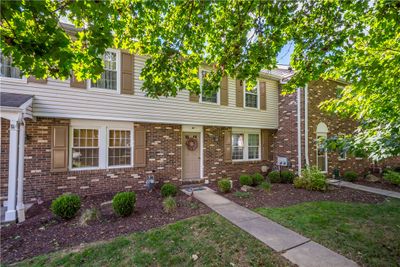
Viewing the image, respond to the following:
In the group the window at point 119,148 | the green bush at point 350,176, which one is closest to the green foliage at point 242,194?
the window at point 119,148

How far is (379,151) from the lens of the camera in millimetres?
3473

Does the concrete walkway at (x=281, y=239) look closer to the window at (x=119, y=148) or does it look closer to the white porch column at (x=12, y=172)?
the window at (x=119, y=148)

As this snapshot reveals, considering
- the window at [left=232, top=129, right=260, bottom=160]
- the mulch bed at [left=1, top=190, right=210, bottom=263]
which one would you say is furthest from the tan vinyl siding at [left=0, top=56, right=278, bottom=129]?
the mulch bed at [left=1, top=190, right=210, bottom=263]

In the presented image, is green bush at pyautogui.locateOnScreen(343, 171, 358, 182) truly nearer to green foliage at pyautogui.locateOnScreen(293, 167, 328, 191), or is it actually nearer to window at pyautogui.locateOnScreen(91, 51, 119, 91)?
green foliage at pyautogui.locateOnScreen(293, 167, 328, 191)

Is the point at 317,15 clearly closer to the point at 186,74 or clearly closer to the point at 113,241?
the point at 186,74

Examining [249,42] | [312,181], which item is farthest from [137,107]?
[312,181]

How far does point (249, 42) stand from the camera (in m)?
3.96

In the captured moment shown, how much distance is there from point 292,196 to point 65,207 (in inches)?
273

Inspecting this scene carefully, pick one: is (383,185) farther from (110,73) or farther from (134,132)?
(110,73)

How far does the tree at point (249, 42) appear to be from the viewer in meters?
3.24

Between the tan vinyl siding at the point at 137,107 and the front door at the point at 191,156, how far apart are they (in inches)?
30.8

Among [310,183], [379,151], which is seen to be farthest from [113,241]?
A: [310,183]

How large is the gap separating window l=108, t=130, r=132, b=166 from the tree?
357 centimetres

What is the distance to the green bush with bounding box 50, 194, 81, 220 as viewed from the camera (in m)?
4.76
